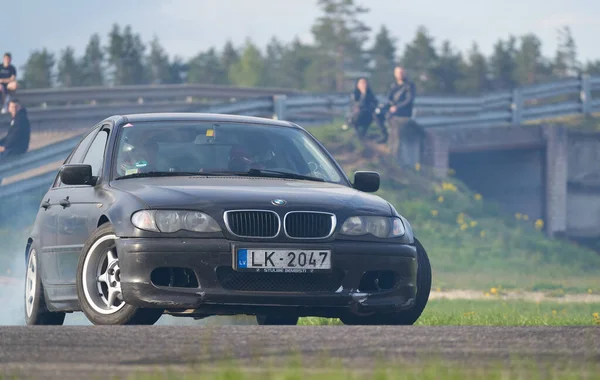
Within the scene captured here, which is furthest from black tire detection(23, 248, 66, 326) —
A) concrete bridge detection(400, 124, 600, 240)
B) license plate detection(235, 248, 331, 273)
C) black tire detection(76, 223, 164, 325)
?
concrete bridge detection(400, 124, 600, 240)

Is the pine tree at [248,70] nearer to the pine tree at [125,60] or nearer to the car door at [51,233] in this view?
the pine tree at [125,60]

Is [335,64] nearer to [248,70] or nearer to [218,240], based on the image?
[248,70]

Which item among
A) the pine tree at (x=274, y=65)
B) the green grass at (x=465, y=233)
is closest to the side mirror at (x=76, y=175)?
the green grass at (x=465, y=233)

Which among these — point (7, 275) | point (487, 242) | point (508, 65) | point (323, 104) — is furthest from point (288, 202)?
point (508, 65)

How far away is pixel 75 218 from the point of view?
8.90 meters

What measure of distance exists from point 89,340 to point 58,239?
9.22 feet

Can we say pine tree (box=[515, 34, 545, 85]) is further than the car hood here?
Yes

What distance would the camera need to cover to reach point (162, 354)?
595 centimetres

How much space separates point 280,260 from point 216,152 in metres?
1.42

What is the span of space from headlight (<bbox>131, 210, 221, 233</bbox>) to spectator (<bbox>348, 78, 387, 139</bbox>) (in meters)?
20.9

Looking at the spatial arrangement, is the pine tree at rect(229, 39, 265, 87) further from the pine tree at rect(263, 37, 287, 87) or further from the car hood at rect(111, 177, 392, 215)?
the car hood at rect(111, 177, 392, 215)

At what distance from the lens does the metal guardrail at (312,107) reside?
Answer: 80.8 feet

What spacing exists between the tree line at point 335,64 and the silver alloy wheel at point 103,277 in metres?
86.2

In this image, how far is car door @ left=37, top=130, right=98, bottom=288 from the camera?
9.20m
